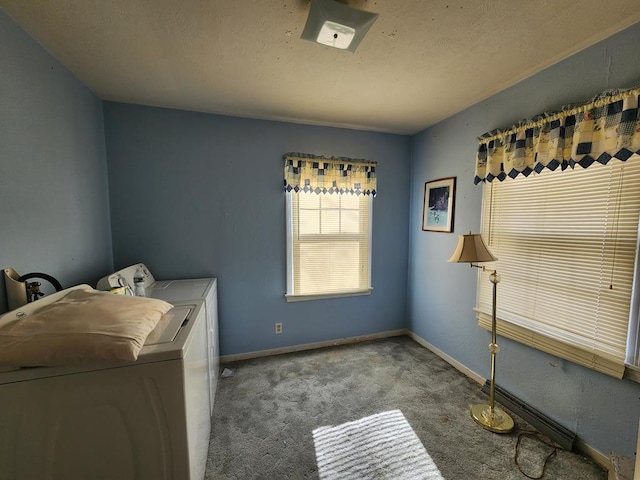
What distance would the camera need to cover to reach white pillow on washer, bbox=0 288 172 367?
87cm

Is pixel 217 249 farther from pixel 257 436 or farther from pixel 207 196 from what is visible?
pixel 257 436

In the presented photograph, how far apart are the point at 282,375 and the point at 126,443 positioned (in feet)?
4.80

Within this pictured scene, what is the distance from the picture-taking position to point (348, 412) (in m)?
1.87

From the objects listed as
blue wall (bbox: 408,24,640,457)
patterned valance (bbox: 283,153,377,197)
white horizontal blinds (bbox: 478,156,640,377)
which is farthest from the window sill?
white horizontal blinds (bbox: 478,156,640,377)

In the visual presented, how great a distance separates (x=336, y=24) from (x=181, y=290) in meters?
2.00

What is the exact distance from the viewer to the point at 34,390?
89cm

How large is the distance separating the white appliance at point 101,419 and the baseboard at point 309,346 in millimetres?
1556

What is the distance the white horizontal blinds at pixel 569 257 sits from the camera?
4.48 feet

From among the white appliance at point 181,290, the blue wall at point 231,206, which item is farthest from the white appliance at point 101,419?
the blue wall at point 231,206

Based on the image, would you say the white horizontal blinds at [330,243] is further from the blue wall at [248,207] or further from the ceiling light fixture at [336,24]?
the ceiling light fixture at [336,24]

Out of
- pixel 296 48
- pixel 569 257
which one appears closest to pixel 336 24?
pixel 296 48

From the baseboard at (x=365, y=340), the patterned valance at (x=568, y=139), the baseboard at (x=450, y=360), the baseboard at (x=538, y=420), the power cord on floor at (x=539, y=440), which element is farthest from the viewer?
the baseboard at (x=365, y=340)

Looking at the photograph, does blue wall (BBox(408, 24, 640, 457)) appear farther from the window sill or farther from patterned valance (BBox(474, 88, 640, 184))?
the window sill

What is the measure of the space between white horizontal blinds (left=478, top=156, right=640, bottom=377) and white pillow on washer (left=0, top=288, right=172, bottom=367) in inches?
91.8
